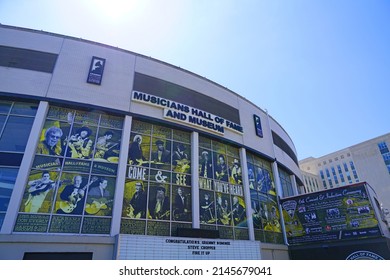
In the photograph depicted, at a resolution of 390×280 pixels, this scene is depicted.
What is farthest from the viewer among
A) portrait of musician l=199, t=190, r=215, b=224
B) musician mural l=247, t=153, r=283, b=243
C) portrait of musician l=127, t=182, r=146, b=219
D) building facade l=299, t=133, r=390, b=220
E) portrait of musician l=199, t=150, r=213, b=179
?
building facade l=299, t=133, r=390, b=220

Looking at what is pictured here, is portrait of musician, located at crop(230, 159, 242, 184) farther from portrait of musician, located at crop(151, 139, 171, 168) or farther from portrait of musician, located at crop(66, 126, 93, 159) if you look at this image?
portrait of musician, located at crop(66, 126, 93, 159)

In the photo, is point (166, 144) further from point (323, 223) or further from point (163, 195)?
point (323, 223)

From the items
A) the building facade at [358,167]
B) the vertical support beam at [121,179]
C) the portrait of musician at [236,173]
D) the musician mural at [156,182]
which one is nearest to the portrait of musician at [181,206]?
the musician mural at [156,182]

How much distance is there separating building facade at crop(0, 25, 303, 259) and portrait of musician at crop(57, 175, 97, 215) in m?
0.05

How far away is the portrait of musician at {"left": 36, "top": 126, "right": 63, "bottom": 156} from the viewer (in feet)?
40.7

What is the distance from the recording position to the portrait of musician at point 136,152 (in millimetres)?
14047

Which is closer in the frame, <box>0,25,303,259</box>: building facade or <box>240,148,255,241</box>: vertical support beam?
<box>0,25,303,259</box>: building facade

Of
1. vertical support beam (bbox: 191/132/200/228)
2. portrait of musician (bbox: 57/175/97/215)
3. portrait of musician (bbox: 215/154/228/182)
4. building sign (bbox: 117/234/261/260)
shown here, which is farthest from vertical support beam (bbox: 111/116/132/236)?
portrait of musician (bbox: 215/154/228/182)

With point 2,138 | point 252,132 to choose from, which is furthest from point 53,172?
point 252,132

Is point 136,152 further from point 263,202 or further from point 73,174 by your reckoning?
point 263,202

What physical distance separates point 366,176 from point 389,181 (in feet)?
17.8

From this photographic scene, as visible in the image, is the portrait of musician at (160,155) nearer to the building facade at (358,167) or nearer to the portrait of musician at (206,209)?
the portrait of musician at (206,209)

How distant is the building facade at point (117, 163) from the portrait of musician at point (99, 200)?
5cm

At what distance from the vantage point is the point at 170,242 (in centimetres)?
1216
